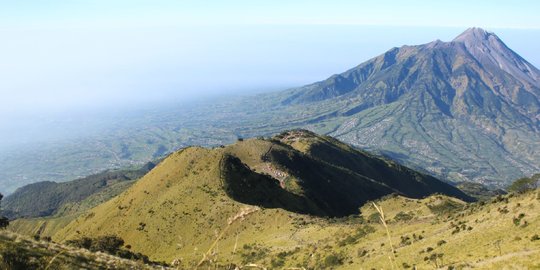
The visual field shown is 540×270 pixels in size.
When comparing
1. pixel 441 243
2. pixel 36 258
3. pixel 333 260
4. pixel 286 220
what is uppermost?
pixel 36 258

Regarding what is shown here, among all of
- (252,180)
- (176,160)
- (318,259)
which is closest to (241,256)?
(318,259)

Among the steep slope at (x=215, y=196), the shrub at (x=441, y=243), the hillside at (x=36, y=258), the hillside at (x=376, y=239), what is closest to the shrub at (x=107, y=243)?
the hillside at (x=376, y=239)

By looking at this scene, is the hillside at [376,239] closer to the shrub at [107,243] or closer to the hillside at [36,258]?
the hillside at [36,258]

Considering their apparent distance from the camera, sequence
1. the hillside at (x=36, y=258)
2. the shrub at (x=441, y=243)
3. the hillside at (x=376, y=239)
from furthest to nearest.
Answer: the shrub at (x=441, y=243) → the hillside at (x=376, y=239) → the hillside at (x=36, y=258)

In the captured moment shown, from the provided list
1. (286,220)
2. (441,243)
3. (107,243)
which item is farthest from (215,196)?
(441,243)

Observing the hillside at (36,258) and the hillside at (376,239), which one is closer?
the hillside at (36,258)

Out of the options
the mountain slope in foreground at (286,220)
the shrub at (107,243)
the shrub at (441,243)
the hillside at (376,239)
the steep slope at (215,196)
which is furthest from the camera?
the steep slope at (215,196)

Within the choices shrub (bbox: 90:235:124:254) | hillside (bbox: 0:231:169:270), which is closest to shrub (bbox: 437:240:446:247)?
hillside (bbox: 0:231:169:270)

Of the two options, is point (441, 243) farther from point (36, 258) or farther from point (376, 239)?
point (36, 258)

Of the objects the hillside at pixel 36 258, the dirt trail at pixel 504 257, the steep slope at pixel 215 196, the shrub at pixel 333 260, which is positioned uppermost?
the hillside at pixel 36 258
